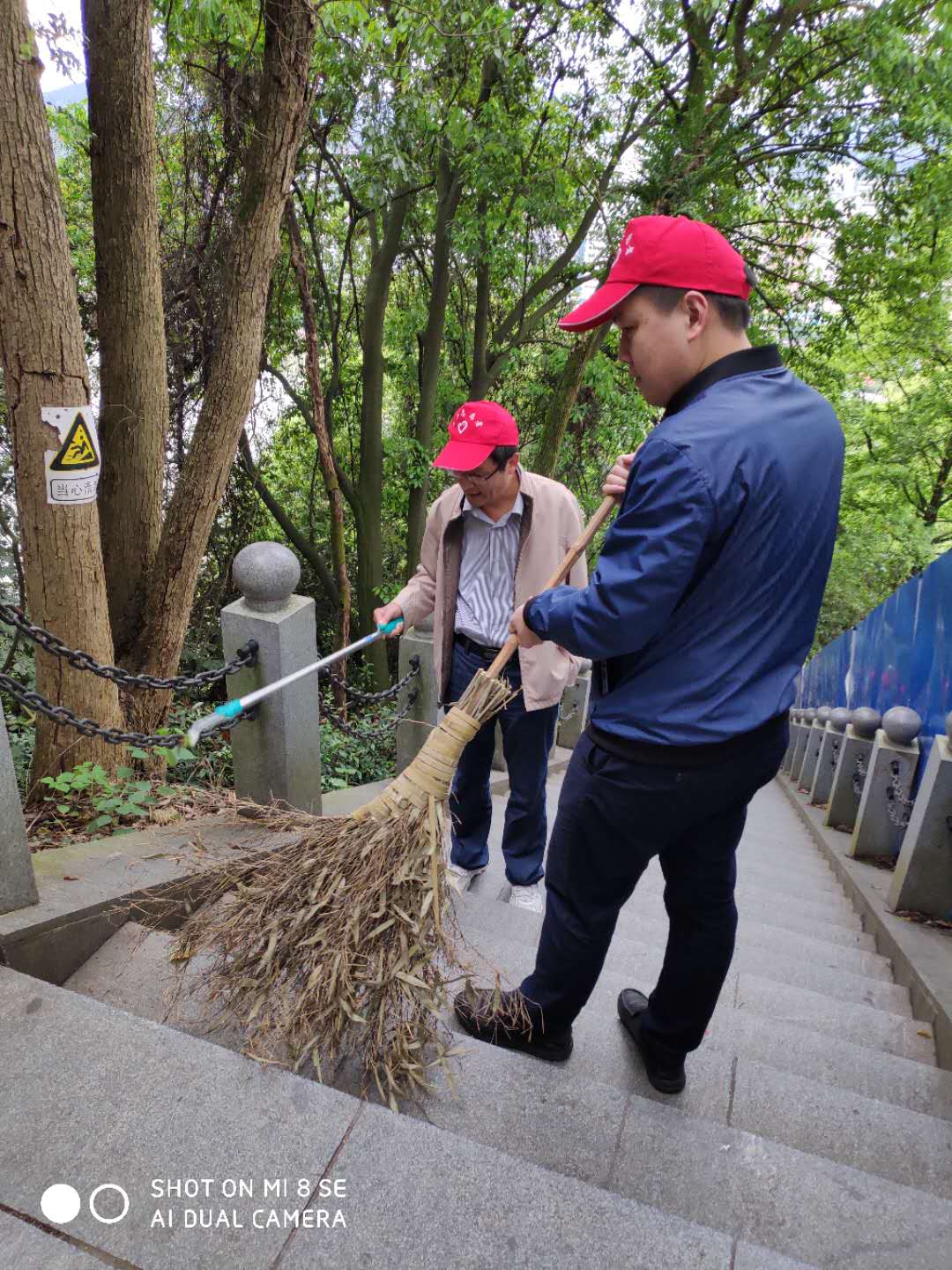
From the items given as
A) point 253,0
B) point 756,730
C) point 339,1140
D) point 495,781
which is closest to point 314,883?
point 339,1140

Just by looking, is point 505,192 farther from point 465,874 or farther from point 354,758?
point 465,874

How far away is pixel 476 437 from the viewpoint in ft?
9.20

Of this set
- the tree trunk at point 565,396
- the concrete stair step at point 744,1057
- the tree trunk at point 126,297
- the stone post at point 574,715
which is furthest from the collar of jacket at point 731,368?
the tree trunk at point 565,396

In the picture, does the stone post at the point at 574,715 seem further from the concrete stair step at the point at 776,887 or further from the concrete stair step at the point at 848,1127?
the concrete stair step at the point at 848,1127

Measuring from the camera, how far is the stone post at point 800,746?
1071cm

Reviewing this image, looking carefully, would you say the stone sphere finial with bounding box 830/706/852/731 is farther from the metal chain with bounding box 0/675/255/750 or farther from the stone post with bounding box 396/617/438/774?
the metal chain with bounding box 0/675/255/750

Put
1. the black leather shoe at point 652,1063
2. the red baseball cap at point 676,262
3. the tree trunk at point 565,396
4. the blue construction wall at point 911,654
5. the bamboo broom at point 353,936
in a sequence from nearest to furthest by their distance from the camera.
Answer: the red baseball cap at point 676,262 → the bamboo broom at point 353,936 → the black leather shoe at point 652,1063 → the blue construction wall at point 911,654 → the tree trunk at point 565,396

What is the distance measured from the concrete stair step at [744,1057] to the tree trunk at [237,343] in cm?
283

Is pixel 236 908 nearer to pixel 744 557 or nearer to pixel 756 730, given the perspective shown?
pixel 756 730

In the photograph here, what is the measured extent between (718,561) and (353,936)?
122cm

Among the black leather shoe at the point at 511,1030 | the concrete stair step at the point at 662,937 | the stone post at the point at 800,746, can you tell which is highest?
the black leather shoe at the point at 511,1030

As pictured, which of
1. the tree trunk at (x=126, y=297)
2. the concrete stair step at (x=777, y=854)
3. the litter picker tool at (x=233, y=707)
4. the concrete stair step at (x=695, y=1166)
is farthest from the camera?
the concrete stair step at (x=777, y=854)

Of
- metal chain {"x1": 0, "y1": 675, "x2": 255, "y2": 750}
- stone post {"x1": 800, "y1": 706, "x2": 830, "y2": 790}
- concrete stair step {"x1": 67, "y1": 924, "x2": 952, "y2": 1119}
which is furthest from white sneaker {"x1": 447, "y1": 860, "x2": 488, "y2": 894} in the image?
stone post {"x1": 800, "y1": 706, "x2": 830, "y2": 790}

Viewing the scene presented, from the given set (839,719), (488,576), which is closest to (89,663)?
(488,576)
